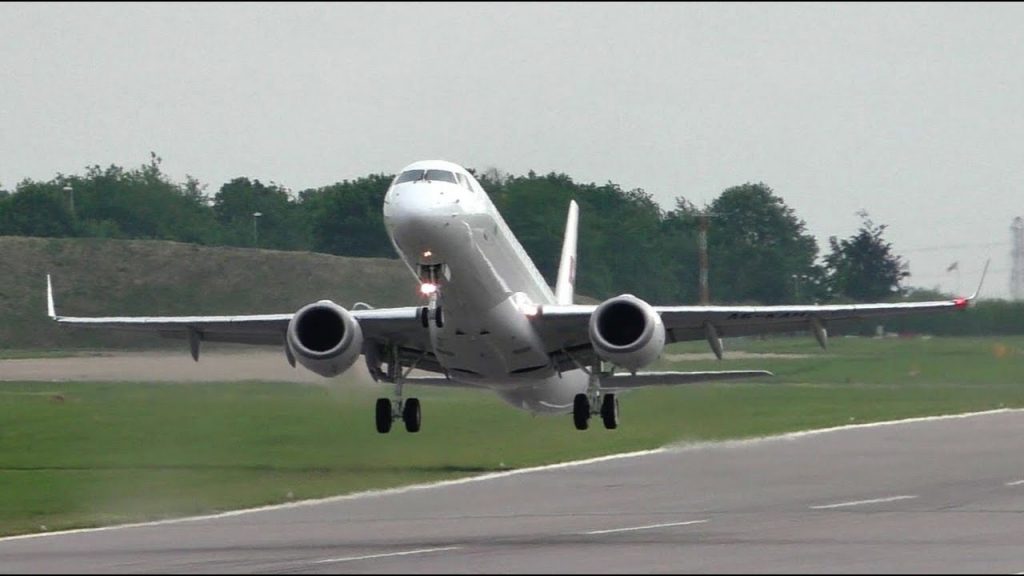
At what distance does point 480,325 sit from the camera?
3266cm

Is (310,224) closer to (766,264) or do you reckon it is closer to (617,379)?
(766,264)

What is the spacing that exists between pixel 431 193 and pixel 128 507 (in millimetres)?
7860

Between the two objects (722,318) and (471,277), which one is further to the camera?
(722,318)

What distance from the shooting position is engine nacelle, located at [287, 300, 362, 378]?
33.4m

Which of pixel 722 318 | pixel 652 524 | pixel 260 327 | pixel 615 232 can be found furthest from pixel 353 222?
pixel 652 524

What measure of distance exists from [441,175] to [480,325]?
9.78 ft

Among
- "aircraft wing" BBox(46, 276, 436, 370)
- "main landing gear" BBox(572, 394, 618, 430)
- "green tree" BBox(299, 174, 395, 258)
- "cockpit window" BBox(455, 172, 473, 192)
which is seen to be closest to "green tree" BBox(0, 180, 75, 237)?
"green tree" BBox(299, 174, 395, 258)

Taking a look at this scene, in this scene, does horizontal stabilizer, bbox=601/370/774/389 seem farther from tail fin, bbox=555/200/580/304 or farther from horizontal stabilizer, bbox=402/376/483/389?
tail fin, bbox=555/200/580/304

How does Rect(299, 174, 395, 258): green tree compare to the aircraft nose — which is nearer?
the aircraft nose

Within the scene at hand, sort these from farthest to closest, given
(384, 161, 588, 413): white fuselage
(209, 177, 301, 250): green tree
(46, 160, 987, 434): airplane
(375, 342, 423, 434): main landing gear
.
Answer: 1. (209, 177, 301, 250): green tree
2. (375, 342, 423, 434): main landing gear
3. (46, 160, 987, 434): airplane
4. (384, 161, 588, 413): white fuselage

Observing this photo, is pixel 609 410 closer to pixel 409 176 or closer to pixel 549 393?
pixel 549 393

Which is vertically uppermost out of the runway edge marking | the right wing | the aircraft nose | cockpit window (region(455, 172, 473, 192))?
cockpit window (region(455, 172, 473, 192))

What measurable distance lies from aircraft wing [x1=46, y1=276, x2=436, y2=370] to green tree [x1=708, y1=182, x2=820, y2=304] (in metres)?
28.2

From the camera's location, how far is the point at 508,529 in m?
28.5
